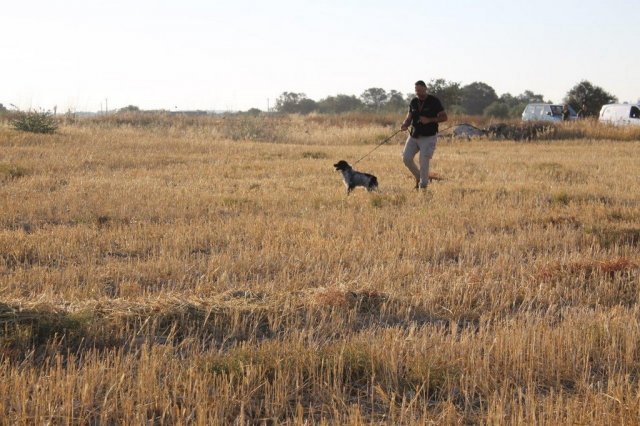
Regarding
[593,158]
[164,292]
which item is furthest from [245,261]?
[593,158]

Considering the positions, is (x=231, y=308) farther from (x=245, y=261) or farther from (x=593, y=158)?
(x=593, y=158)

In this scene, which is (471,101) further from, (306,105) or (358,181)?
(358,181)

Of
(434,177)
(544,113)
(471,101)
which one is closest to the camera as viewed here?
(434,177)

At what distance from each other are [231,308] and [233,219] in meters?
4.73

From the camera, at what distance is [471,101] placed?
3536 inches

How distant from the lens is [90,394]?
4.28 metres

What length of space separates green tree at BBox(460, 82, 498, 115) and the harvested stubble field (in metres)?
76.2

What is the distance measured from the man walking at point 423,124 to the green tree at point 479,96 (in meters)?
76.4

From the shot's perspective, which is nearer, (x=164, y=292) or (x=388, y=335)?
(x=388, y=335)

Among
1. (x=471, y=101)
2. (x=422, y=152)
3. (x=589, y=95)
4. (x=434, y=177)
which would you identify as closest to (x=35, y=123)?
(x=434, y=177)

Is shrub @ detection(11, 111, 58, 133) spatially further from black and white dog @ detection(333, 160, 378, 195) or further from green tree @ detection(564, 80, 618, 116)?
green tree @ detection(564, 80, 618, 116)

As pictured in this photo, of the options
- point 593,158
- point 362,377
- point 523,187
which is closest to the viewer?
point 362,377

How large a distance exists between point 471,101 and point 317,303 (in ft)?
284

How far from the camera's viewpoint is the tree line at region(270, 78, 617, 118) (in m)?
57.1
